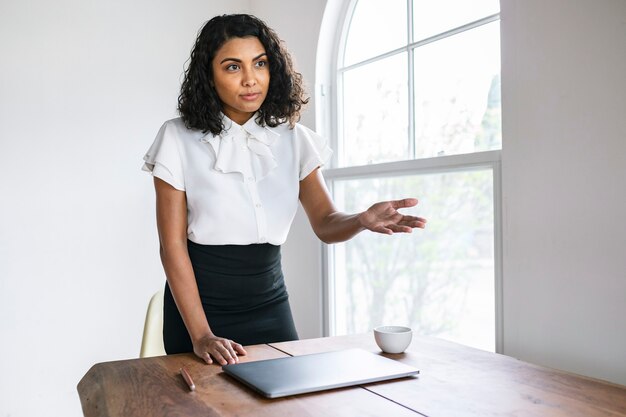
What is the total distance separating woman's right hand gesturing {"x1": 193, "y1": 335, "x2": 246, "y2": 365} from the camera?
1440mm

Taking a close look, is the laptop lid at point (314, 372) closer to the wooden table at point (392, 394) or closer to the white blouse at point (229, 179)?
the wooden table at point (392, 394)

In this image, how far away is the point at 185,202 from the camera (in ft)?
5.65

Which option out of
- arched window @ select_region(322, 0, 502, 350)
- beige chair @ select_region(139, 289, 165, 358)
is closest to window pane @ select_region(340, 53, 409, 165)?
arched window @ select_region(322, 0, 502, 350)

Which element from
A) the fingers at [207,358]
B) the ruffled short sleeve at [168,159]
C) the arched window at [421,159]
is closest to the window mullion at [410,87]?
the arched window at [421,159]

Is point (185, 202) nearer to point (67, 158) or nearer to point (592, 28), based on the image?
point (592, 28)

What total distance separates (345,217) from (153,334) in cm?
90

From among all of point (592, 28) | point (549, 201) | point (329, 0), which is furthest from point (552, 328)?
point (329, 0)

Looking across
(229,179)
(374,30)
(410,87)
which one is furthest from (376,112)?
(229,179)

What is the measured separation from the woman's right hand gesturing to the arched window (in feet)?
3.29

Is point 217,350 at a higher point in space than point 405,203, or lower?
lower

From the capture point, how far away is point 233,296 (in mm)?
1757

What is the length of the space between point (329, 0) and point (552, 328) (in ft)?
6.16

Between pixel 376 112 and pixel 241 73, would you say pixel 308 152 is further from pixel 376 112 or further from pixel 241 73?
pixel 376 112

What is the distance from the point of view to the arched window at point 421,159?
7.40ft
